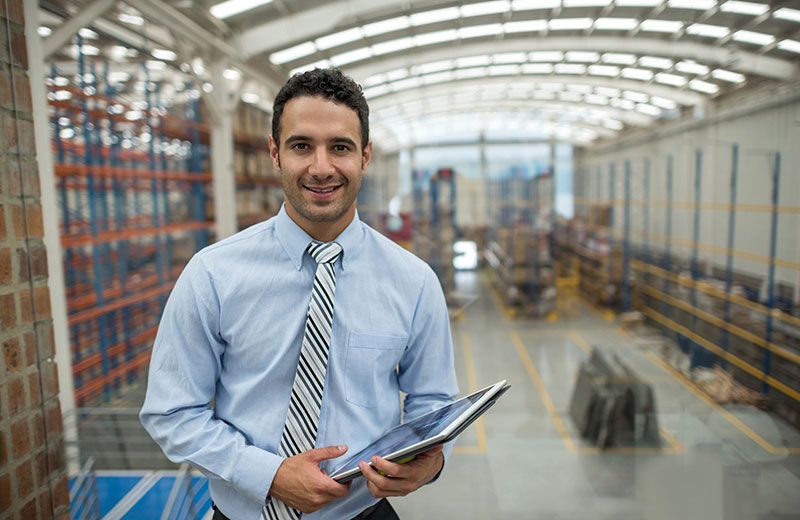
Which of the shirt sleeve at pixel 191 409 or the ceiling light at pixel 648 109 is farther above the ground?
the ceiling light at pixel 648 109

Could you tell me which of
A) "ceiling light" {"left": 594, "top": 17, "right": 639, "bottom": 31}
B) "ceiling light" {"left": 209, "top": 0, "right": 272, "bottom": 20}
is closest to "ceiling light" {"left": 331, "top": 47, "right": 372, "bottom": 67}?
"ceiling light" {"left": 209, "top": 0, "right": 272, "bottom": 20}

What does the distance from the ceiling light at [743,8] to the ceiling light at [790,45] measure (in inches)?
8.4

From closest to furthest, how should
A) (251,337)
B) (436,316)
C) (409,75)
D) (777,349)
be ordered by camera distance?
(251,337) → (436,316) → (777,349) → (409,75)

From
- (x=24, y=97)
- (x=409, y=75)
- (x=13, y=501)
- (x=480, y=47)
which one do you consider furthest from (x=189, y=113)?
(x=13, y=501)

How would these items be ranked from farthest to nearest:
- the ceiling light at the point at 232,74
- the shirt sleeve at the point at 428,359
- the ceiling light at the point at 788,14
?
the ceiling light at the point at 232,74 → the ceiling light at the point at 788,14 → the shirt sleeve at the point at 428,359

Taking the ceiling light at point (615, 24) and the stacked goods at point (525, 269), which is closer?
the ceiling light at point (615, 24)

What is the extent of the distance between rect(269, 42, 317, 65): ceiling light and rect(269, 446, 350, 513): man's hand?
124 inches

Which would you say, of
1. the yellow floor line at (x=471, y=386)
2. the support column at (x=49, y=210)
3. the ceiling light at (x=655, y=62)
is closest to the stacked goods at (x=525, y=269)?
the yellow floor line at (x=471, y=386)

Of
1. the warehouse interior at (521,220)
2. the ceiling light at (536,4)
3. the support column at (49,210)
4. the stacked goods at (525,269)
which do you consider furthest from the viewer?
the stacked goods at (525,269)

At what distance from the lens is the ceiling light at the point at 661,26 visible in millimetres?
3164

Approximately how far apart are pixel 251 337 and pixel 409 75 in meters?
3.17

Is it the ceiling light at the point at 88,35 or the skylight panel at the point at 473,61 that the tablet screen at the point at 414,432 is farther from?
the ceiling light at the point at 88,35

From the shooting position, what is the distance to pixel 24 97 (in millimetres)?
1299

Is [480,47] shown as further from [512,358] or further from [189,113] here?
[189,113]
